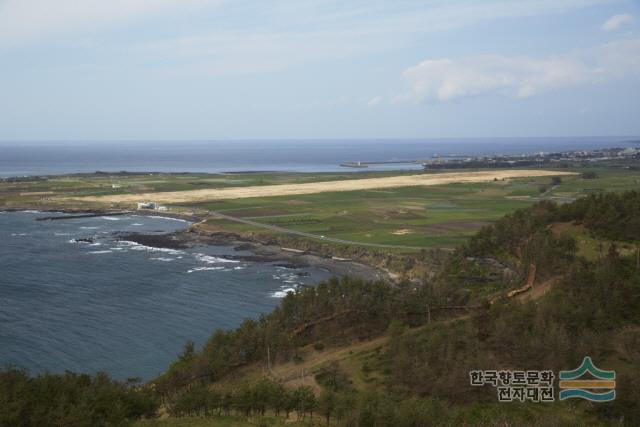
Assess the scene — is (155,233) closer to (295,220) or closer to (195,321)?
(295,220)

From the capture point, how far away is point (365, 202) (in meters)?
113

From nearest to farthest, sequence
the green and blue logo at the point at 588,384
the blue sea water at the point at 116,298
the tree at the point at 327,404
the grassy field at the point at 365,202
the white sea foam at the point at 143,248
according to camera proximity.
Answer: the green and blue logo at the point at 588,384
the tree at the point at 327,404
the blue sea water at the point at 116,298
the white sea foam at the point at 143,248
the grassy field at the point at 365,202

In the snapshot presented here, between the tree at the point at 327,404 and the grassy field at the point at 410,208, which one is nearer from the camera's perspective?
the tree at the point at 327,404

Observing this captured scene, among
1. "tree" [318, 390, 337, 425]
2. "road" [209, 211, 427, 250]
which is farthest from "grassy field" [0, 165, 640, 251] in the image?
"tree" [318, 390, 337, 425]

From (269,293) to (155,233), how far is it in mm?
37854

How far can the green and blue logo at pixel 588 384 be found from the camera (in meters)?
21.9

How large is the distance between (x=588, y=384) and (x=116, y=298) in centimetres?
4221

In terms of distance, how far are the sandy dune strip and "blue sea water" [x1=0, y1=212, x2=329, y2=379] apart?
39.5 m

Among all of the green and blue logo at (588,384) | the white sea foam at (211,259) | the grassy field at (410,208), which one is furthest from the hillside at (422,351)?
the grassy field at (410,208)

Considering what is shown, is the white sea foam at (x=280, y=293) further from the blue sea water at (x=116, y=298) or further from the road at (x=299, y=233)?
the road at (x=299, y=233)

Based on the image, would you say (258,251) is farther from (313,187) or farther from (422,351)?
(313,187)

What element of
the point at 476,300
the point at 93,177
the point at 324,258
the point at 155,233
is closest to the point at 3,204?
the point at 155,233

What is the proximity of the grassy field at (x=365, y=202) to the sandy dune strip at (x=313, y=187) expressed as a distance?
20.1 feet

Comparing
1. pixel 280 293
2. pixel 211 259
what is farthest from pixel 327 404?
pixel 211 259
